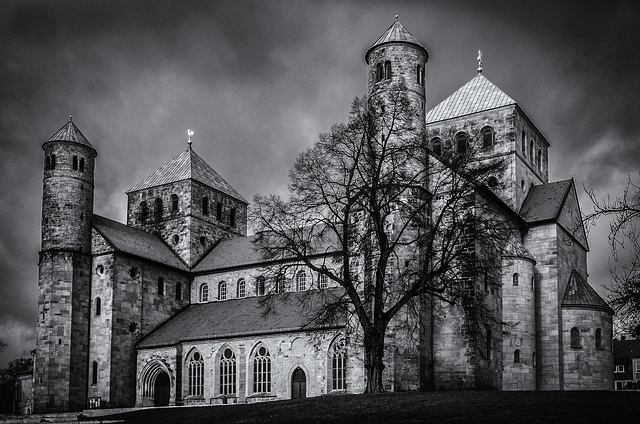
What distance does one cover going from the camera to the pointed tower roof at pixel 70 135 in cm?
5497

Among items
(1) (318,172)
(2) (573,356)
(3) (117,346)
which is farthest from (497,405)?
(3) (117,346)

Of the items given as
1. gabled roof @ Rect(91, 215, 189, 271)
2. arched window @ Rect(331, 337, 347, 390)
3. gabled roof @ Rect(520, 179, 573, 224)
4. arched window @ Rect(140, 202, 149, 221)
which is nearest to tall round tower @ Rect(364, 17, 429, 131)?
gabled roof @ Rect(520, 179, 573, 224)

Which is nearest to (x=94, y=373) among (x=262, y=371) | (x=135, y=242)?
(x=135, y=242)

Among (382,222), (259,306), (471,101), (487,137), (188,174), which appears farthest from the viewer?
(188,174)

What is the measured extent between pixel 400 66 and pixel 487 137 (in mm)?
13845

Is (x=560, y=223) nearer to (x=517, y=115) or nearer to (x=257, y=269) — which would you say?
(x=517, y=115)

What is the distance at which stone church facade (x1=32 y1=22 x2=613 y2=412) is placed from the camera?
44000 mm

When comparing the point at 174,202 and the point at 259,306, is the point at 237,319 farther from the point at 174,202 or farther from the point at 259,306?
the point at 174,202

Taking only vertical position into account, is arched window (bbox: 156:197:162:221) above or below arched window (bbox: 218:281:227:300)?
above

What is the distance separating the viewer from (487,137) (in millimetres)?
55094

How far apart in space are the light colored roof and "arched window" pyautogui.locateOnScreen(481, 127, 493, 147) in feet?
39.1

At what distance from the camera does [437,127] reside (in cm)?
5662

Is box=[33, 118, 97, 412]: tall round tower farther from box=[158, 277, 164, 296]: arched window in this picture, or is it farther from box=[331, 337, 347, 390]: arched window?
box=[331, 337, 347, 390]: arched window

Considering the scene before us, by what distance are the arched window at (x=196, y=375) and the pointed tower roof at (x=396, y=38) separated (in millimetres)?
22033
